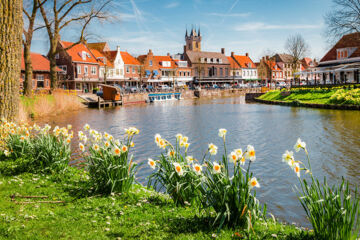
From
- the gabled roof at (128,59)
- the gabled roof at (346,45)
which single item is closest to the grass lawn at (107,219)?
the gabled roof at (346,45)

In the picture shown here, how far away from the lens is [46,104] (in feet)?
106

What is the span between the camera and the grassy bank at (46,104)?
3031 cm

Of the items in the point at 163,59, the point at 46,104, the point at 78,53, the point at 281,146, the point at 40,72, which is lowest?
the point at 281,146

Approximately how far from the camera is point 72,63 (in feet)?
204

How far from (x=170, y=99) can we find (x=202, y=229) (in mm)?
57728

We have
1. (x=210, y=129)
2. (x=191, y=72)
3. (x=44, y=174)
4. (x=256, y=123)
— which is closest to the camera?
(x=44, y=174)

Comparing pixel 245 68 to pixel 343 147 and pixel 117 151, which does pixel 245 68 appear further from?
pixel 117 151

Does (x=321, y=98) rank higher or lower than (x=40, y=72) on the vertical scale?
lower

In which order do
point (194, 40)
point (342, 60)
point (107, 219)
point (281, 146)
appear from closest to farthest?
point (107, 219), point (281, 146), point (342, 60), point (194, 40)

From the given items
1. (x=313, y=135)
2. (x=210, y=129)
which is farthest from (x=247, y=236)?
(x=210, y=129)

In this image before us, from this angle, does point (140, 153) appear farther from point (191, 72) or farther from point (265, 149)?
point (191, 72)

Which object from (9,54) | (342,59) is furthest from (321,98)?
(9,54)

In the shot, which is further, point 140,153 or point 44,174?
point 140,153

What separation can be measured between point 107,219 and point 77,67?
201 ft
